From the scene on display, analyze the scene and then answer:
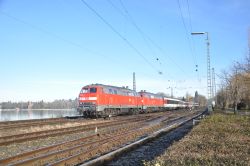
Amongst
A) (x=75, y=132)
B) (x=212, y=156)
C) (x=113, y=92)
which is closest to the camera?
(x=212, y=156)

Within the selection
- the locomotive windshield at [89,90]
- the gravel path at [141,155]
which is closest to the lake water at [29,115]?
the locomotive windshield at [89,90]

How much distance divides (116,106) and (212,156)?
3067cm

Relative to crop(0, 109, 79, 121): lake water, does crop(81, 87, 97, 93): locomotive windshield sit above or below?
above

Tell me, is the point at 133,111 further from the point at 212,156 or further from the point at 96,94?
the point at 212,156

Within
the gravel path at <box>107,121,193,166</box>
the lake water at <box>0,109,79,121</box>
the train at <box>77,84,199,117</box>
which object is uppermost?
the train at <box>77,84,199,117</box>

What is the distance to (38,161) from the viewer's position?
1100 centimetres

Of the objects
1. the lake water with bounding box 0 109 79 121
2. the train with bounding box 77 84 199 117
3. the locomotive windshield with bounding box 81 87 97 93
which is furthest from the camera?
the lake water with bounding box 0 109 79 121

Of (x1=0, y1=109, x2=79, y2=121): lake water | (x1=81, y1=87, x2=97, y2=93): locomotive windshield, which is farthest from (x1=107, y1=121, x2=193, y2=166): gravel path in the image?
(x1=0, y1=109, x2=79, y2=121): lake water

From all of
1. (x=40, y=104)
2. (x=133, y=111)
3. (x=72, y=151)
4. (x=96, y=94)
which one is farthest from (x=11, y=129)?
(x=40, y=104)

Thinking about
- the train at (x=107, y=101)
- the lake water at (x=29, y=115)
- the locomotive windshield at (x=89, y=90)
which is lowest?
the lake water at (x=29, y=115)

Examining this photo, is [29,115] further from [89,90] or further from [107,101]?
[89,90]

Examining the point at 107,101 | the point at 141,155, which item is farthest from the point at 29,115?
the point at 141,155

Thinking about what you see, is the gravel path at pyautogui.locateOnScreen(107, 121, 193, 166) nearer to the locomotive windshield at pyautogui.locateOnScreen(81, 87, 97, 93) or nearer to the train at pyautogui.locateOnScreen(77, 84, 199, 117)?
the train at pyautogui.locateOnScreen(77, 84, 199, 117)

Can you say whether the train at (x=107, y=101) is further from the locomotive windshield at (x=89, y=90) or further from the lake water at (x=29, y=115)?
the lake water at (x=29, y=115)
